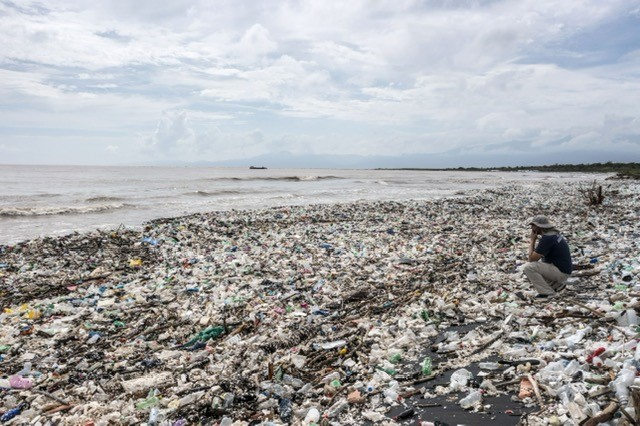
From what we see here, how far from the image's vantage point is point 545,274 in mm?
7078

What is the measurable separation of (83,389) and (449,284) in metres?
6.20

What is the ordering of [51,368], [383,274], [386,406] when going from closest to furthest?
1. [386,406]
2. [51,368]
3. [383,274]

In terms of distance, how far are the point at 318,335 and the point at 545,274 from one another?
4.12 meters

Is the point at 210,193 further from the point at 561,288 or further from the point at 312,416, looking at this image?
the point at 312,416

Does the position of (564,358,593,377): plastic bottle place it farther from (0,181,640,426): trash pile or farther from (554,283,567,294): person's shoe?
(554,283,567,294): person's shoe

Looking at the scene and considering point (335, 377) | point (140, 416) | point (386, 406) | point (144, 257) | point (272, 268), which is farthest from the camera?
point (144, 257)

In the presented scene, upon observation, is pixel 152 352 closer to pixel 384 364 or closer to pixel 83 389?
pixel 83 389

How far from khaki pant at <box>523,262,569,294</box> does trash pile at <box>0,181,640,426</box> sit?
33cm

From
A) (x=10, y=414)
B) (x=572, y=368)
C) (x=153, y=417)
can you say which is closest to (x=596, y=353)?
(x=572, y=368)

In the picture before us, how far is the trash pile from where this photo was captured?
402 cm

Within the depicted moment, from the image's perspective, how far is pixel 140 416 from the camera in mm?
4336

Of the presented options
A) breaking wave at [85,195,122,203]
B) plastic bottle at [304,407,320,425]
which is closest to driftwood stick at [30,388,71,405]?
plastic bottle at [304,407,320,425]

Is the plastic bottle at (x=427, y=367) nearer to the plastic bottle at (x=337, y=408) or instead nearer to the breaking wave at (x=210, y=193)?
the plastic bottle at (x=337, y=408)

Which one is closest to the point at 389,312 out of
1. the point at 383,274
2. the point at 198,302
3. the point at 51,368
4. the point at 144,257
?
the point at 383,274
